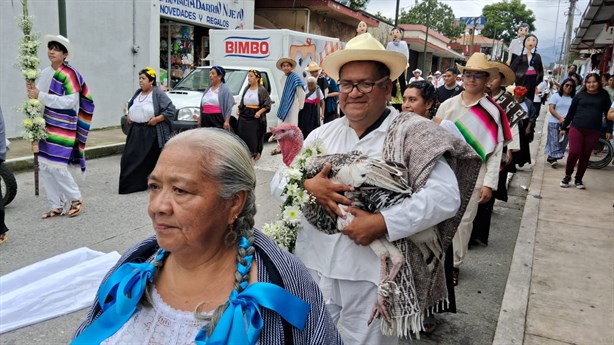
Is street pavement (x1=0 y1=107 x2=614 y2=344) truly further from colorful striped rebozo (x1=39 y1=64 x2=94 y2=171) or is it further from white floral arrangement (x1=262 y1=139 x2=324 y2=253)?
white floral arrangement (x1=262 y1=139 x2=324 y2=253)

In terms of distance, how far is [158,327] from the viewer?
1.50m

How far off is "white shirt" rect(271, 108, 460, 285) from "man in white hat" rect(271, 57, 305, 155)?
7996 mm

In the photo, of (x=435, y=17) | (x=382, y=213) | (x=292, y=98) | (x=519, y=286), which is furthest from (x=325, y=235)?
(x=435, y=17)

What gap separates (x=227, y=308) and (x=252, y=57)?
40.6 ft

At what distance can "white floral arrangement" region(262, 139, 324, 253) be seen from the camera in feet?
7.62

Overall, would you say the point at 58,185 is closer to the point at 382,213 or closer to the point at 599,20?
the point at 382,213

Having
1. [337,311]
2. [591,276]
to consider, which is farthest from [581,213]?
[337,311]

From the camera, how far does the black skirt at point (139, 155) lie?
719 centimetres

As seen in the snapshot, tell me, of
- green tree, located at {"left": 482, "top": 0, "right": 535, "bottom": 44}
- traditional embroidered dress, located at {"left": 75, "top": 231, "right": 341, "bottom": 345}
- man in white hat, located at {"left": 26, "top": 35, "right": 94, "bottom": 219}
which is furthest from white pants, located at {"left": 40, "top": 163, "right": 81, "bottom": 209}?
green tree, located at {"left": 482, "top": 0, "right": 535, "bottom": 44}

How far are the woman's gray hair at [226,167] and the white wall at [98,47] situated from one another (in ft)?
34.2

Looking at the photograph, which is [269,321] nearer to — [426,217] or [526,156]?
[426,217]

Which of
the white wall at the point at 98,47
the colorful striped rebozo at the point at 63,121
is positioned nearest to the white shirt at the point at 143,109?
the colorful striped rebozo at the point at 63,121

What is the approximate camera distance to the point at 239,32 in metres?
13.3

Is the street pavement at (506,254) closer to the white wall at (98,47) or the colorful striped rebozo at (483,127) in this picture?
the colorful striped rebozo at (483,127)
